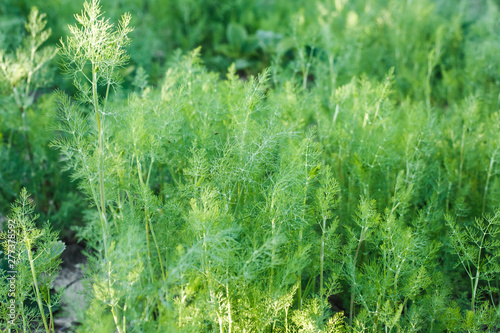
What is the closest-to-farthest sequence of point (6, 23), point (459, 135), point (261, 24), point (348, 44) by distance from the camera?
point (459, 135), point (6, 23), point (348, 44), point (261, 24)

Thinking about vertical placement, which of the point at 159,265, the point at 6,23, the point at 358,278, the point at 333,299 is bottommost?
the point at 333,299

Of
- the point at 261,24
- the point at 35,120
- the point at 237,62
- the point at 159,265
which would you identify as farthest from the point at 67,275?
the point at 261,24

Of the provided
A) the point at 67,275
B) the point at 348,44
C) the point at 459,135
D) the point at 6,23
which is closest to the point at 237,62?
the point at 348,44

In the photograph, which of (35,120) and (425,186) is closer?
(425,186)

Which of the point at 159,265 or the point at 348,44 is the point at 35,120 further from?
the point at 348,44

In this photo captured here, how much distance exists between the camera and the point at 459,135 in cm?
264

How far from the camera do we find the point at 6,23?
10.3 feet

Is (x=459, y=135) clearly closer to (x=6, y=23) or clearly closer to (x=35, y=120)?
(x=35, y=120)

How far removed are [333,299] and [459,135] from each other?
48.5 inches

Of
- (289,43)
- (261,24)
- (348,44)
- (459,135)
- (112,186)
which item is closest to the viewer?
(112,186)

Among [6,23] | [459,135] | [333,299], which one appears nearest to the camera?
[333,299]

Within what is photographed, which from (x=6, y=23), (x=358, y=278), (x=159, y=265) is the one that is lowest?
(x=358, y=278)

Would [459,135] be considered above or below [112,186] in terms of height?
below

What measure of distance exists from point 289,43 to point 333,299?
8.60 ft
